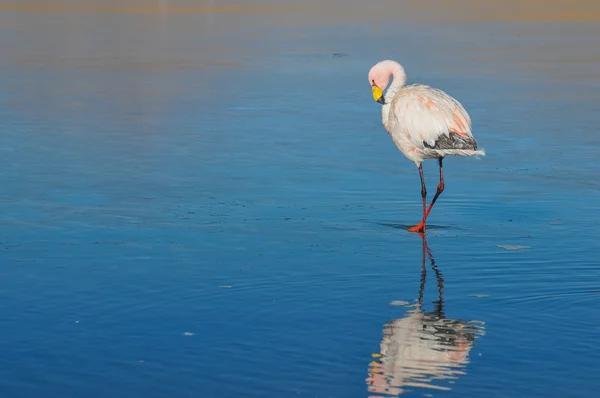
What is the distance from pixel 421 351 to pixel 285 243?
2701 mm

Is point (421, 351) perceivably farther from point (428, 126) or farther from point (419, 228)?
point (428, 126)

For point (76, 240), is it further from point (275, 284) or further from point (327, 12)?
point (327, 12)

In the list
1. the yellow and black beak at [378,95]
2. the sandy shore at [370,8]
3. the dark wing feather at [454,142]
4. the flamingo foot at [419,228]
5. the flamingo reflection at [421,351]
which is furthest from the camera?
the sandy shore at [370,8]

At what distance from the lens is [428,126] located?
10.2m

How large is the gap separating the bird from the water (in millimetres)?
525

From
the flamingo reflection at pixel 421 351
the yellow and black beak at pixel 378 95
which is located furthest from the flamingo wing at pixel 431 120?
the flamingo reflection at pixel 421 351

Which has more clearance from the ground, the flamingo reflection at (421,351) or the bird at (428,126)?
the bird at (428,126)

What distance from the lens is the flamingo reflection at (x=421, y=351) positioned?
6.00 meters

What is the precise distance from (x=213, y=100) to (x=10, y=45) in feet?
32.4

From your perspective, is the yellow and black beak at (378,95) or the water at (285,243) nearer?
the water at (285,243)

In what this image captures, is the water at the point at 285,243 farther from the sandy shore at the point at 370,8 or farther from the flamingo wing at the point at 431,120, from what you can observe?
the sandy shore at the point at 370,8

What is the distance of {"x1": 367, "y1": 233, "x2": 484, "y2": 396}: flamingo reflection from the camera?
600 cm

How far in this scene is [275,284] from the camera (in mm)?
7809

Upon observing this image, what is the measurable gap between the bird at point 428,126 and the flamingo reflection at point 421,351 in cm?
285
